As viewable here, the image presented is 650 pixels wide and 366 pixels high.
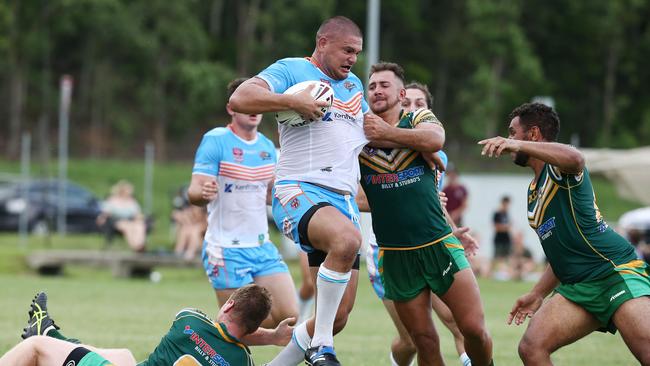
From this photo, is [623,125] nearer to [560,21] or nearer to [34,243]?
[560,21]

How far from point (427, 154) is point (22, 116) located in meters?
47.9

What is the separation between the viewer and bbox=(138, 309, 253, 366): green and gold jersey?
23.2 ft

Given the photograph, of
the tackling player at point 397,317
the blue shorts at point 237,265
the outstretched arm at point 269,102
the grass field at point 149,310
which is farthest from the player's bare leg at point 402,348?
the outstretched arm at point 269,102

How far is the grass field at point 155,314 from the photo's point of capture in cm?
1165

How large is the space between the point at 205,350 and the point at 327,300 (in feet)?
3.13

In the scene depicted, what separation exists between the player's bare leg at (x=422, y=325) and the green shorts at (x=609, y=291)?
1027 millimetres

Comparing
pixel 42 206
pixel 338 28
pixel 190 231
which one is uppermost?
pixel 338 28

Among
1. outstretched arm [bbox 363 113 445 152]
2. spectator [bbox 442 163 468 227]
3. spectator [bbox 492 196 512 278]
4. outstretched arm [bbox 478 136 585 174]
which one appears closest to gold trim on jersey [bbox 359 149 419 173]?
outstretched arm [bbox 363 113 445 152]

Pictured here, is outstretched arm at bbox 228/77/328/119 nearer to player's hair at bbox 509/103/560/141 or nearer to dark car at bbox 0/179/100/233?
player's hair at bbox 509/103/560/141

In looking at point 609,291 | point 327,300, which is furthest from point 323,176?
point 609,291

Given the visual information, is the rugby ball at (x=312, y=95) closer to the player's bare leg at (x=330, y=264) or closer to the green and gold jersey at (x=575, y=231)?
the player's bare leg at (x=330, y=264)

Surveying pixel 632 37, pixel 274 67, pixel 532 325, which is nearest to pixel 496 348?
pixel 532 325

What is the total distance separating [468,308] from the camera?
777 cm

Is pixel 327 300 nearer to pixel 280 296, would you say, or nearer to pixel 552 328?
pixel 552 328
